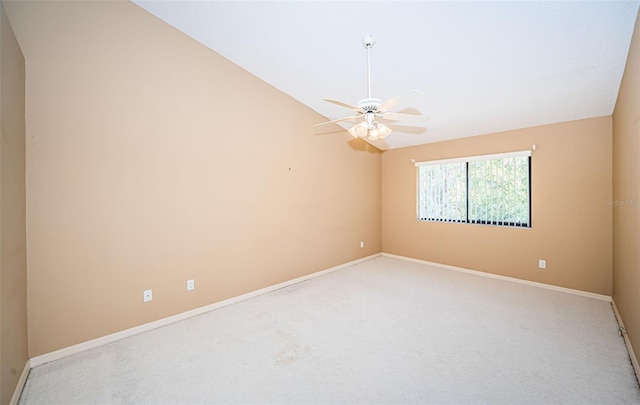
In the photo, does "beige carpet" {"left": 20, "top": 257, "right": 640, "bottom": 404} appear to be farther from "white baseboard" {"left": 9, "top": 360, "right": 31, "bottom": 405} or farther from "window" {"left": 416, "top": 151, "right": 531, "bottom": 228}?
"window" {"left": 416, "top": 151, "right": 531, "bottom": 228}

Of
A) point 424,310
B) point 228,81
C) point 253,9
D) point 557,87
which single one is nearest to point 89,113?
point 228,81

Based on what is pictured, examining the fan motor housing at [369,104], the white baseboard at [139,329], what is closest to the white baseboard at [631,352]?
the fan motor housing at [369,104]

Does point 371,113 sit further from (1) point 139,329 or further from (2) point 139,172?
(1) point 139,329

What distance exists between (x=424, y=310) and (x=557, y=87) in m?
2.84

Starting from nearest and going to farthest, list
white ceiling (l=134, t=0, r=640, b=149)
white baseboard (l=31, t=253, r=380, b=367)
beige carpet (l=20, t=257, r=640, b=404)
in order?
beige carpet (l=20, t=257, r=640, b=404), white ceiling (l=134, t=0, r=640, b=149), white baseboard (l=31, t=253, r=380, b=367)

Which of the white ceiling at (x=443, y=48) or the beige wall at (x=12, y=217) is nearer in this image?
the beige wall at (x=12, y=217)

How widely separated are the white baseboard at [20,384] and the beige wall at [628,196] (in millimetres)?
4332

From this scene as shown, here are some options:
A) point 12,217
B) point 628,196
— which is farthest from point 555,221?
point 12,217

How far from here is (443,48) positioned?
2523mm

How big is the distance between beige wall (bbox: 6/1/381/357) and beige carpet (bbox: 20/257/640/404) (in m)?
0.45

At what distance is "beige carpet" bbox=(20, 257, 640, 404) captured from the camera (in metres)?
1.83

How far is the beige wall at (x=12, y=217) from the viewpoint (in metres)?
1.69

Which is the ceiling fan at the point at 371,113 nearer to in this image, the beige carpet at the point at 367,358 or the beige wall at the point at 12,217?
the beige carpet at the point at 367,358

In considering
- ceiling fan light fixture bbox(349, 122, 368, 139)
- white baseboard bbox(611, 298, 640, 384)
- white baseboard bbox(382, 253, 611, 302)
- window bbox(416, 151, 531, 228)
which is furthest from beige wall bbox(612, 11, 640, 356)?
ceiling fan light fixture bbox(349, 122, 368, 139)
